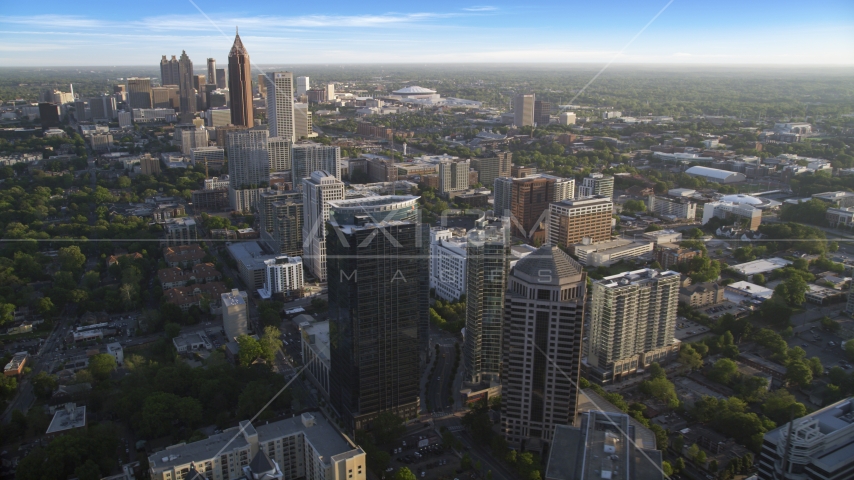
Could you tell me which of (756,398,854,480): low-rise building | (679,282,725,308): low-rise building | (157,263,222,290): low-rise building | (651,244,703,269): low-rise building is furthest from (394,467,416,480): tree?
(651,244,703,269): low-rise building

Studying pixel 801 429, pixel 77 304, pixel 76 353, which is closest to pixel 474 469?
pixel 801 429

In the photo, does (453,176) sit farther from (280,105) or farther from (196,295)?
(196,295)

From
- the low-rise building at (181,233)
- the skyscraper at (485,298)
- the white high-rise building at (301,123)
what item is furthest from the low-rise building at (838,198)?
the white high-rise building at (301,123)

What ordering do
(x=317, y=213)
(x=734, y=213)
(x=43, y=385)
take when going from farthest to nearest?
(x=734, y=213), (x=317, y=213), (x=43, y=385)

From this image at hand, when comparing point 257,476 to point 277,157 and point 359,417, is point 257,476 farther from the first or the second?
point 277,157

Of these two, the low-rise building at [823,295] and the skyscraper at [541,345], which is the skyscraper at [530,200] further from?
the skyscraper at [541,345]

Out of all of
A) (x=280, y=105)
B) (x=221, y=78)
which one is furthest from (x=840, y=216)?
(x=221, y=78)
